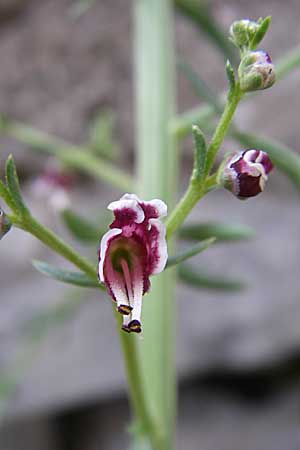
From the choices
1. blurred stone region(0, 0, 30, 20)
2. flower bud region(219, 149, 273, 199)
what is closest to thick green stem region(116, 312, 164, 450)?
flower bud region(219, 149, 273, 199)

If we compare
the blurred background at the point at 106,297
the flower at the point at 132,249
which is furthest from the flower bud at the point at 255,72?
the blurred background at the point at 106,297

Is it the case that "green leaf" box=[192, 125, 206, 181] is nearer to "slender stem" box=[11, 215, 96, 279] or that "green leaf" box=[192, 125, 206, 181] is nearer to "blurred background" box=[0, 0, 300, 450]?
"slender stem" box=[11, 215, 96, 279]

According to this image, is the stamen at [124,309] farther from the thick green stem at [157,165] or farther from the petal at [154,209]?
the thick green stem at [157,165]

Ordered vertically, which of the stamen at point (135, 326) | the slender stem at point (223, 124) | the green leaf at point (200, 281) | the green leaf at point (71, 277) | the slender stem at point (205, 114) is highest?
the slender stem at point (223, 124)

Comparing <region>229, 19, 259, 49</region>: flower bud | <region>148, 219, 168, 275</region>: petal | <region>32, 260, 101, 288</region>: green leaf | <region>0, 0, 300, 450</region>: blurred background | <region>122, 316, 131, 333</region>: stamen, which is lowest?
<region>0, 0, 300, 450</region>: blurred background

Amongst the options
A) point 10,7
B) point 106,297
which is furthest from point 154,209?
point 10,7

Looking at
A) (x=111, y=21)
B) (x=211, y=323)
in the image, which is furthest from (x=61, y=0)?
(x=211, y=323)
